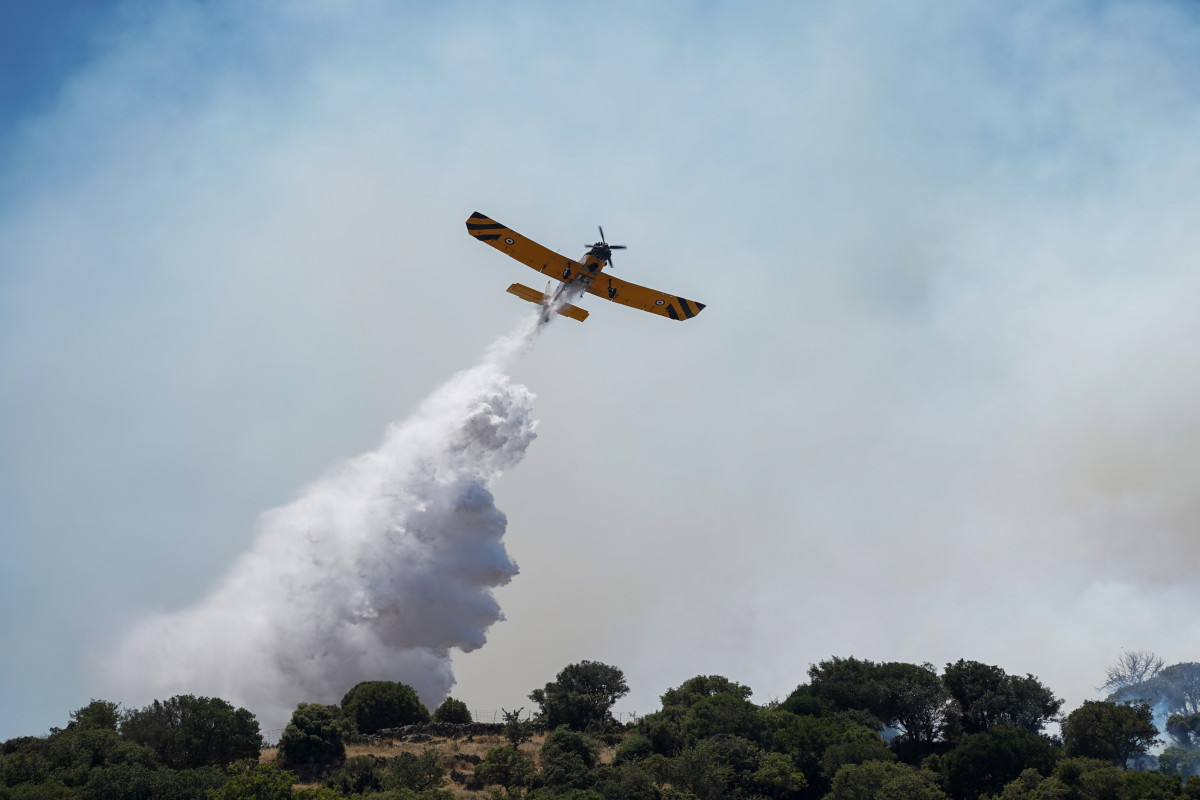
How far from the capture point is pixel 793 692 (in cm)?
7675

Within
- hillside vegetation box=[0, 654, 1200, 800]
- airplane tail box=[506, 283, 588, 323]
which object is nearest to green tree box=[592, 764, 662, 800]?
hillside vegetation box=[0, 654, 1200, 800]

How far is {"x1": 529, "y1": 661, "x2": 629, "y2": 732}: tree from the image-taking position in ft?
217

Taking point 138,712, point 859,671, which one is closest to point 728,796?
point 859,671

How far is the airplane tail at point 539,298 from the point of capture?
61.1 meters

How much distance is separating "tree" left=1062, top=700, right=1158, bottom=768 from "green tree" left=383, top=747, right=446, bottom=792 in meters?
45.3

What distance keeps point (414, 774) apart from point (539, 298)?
102 ft

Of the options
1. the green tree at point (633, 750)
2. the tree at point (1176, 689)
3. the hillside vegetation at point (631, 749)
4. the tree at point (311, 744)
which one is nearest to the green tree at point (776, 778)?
the hillside vegetation at point (631, 749)

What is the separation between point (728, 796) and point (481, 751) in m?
16.5

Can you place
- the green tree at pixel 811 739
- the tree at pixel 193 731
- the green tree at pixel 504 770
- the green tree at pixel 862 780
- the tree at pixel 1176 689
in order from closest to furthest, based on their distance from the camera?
the green tree at pixel 862 780 < the green tree at pixel 504 770 < the tree at pixel 193 731 < the green tree at pixel 811 739 < the tree at pixel 1176 689

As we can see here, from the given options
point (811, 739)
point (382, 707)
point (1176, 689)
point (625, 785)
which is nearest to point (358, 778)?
point (625, 785)

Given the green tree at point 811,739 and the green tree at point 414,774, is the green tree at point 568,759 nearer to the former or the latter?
the green tree at point 414,774

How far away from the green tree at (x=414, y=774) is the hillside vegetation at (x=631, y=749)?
0.39ft

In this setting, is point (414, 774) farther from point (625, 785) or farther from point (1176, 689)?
point (1176, 689)

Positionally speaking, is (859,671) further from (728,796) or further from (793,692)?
(728,796)
